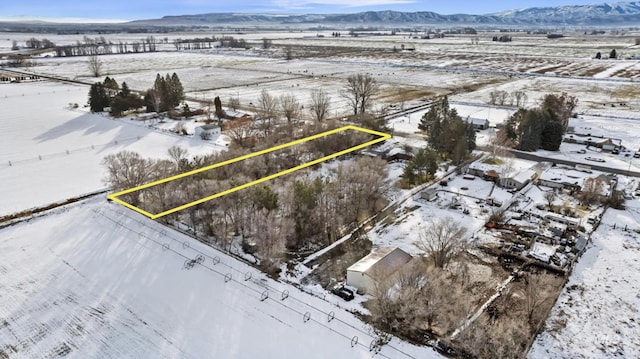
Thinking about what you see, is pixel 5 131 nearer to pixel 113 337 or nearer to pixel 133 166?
pixel 133 166

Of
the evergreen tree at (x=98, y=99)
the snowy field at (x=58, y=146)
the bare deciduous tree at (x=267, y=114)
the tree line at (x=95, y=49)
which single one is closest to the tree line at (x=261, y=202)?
the snowy field at (x=58, y=146)

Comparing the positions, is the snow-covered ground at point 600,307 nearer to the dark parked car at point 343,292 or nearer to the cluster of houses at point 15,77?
the dark parked car at point 343,292

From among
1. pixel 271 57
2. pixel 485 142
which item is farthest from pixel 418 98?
pixel 271 57

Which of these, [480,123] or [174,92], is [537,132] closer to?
[480,123]

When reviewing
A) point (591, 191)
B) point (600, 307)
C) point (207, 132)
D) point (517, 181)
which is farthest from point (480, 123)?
point (600, 307)

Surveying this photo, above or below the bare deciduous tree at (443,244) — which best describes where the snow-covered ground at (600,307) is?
below

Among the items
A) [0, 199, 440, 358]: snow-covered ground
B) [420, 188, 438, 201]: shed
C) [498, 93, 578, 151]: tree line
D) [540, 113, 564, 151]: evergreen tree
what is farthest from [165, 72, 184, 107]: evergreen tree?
[540, 113, 564, 151]: evergreen tree
